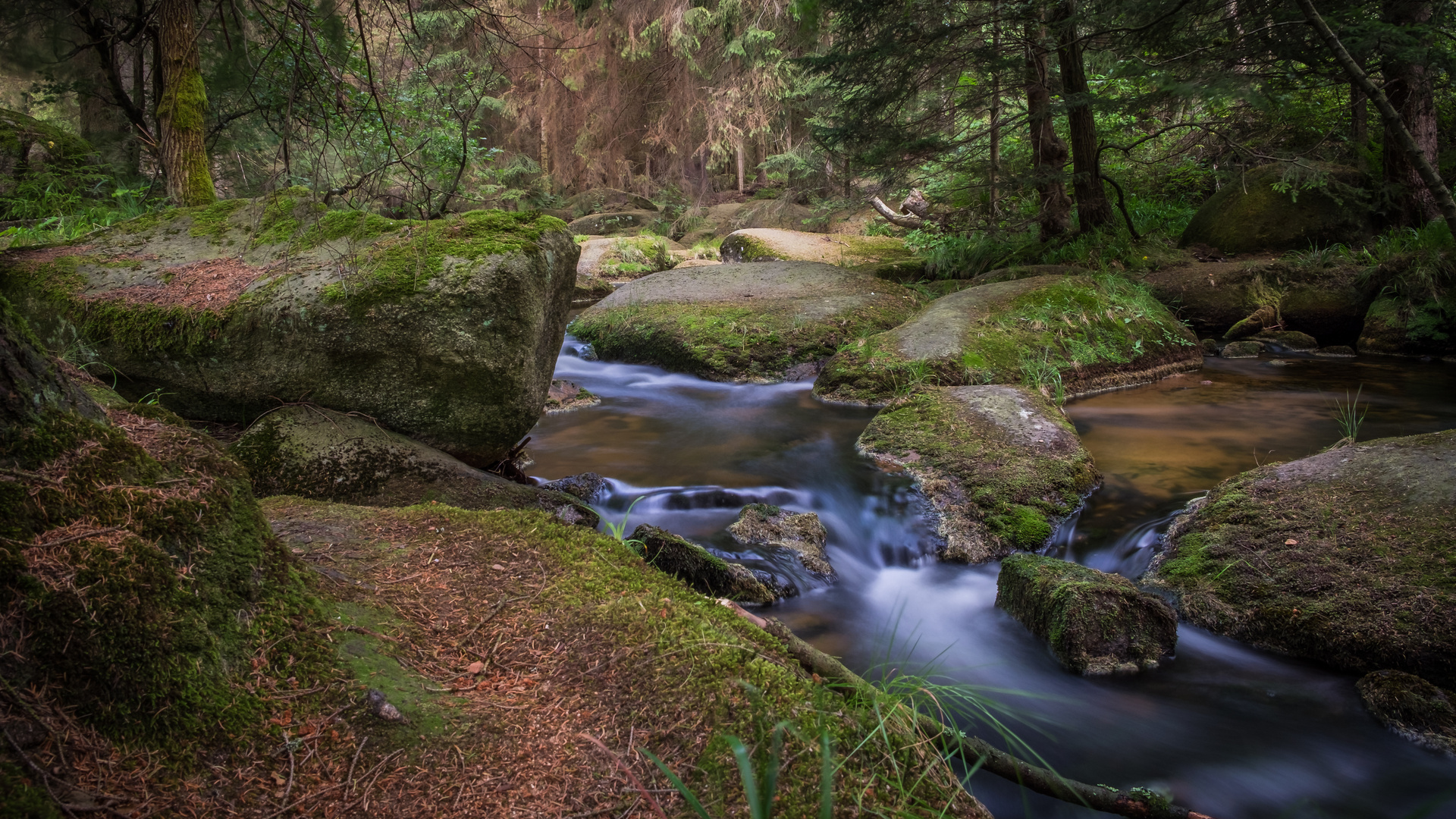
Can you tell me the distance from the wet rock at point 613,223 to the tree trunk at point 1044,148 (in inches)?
510

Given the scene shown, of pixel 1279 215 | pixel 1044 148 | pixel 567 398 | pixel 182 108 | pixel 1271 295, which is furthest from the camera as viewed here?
pixel 1044 148

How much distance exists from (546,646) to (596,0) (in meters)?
18.5

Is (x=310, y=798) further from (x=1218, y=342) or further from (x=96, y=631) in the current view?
(x=1218, y=342)

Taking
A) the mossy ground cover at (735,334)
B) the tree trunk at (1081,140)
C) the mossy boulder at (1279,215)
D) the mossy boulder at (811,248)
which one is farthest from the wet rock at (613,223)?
the mossy boulder at (1279,215)

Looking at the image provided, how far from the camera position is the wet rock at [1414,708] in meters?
2.77

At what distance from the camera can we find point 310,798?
1.50m

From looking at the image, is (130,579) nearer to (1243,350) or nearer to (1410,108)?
(1243,350)

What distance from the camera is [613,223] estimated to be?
22.2 metres

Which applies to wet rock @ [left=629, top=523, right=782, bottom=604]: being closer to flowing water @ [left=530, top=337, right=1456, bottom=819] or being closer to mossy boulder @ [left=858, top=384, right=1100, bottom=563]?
flowing water @ [left=530, top=337, right=1456, bottom=819]

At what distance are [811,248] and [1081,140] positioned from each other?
5.23 meters

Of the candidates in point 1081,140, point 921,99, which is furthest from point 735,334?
point 921,99

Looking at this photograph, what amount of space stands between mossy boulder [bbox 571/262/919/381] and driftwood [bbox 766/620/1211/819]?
5972 mm

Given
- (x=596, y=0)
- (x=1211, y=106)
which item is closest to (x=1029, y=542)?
(x=1211, y=106)

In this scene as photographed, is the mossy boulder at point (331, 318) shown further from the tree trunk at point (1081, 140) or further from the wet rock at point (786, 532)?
the tree trunk at point (1081, 140)
